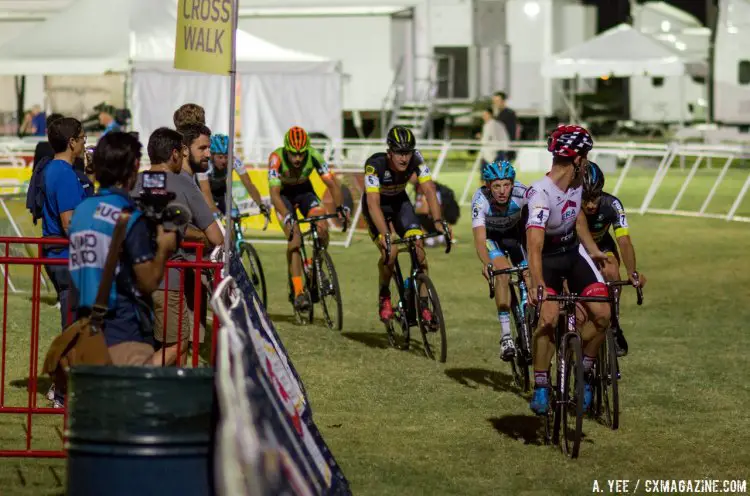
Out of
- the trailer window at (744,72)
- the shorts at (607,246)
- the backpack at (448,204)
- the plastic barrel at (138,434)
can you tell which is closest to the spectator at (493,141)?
the backpack at (448,204)

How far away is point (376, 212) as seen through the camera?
12.8m

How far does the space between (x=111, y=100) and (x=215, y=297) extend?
36.1m

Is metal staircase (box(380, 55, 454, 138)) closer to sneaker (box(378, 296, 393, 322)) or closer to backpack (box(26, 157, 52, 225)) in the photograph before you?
sneaker (box(378, 296, 393, 322))

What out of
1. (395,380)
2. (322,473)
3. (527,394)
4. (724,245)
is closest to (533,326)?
(527,394)

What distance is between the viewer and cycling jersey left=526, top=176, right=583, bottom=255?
352 inches

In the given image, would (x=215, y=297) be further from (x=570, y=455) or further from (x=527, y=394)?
(x=527, y=394)

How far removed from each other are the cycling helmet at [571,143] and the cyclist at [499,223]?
224 centimetres

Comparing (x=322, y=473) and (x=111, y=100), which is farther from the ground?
(x=111, y=100)

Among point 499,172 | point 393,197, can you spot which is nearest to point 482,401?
point 499,172

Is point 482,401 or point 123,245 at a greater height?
point 123,245

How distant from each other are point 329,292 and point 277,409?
7.96m

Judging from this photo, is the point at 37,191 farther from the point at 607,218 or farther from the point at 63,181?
the point at 607,218

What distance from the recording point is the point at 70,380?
586 cm

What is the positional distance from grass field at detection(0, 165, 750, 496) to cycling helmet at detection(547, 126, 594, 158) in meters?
1.83
